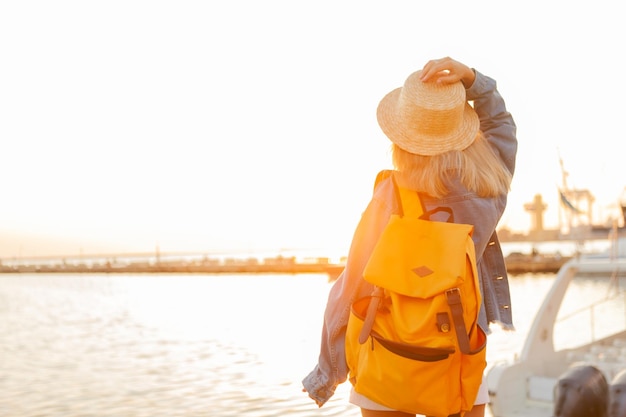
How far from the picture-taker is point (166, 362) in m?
17.2

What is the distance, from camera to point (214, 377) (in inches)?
590

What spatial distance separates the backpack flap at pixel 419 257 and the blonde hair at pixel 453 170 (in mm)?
117

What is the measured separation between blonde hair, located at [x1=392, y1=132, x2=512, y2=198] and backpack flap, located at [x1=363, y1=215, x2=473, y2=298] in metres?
0.12

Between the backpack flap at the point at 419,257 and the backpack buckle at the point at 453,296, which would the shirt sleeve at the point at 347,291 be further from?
the backpack buckle at the point at 453,296

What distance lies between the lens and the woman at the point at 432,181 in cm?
202

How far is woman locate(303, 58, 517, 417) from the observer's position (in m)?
2.02

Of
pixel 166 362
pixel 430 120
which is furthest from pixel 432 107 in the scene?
pixel 166 362

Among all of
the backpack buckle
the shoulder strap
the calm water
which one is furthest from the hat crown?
the calm water

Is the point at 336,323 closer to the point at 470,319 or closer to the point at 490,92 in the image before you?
the point at 470,319

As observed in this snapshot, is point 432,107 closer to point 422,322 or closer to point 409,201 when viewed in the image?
point 409,201

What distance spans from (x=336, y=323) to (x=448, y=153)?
59cm

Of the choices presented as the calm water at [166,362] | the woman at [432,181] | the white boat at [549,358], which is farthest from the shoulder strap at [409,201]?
Answer: the calm water at [166,362]

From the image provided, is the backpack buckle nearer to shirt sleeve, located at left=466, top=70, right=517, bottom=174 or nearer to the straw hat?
the straw hat

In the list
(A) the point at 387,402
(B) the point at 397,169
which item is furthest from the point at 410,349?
(B) the point at 397,169
